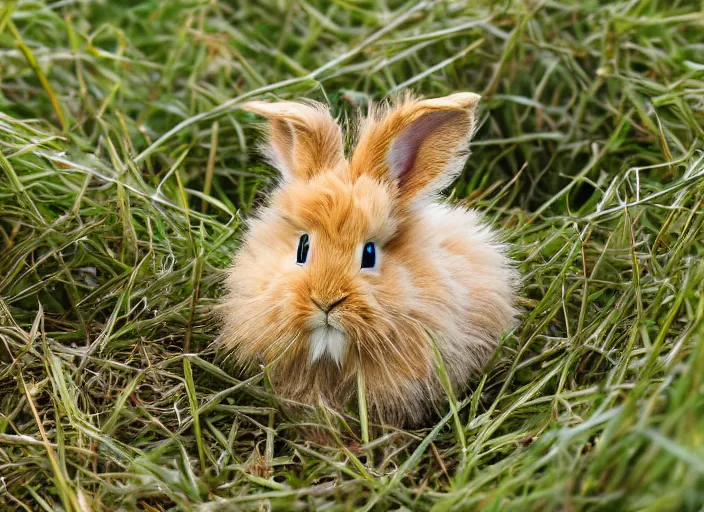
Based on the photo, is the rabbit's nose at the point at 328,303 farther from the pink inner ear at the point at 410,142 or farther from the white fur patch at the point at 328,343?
the pink inner ear at the point at 410,142

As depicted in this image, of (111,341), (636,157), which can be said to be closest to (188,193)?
(111,341)

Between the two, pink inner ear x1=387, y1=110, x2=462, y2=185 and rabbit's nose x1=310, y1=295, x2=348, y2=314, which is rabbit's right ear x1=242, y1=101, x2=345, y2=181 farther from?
rabbit's nose x1=310, y1=295, x2=348, y2=314

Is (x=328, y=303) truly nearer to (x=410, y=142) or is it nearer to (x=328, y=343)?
(x=328, y=343)

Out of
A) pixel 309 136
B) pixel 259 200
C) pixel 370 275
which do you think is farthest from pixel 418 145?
pixel 259 200

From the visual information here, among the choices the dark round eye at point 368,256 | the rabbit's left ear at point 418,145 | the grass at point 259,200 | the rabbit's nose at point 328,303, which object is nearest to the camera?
the grass at point 259,200

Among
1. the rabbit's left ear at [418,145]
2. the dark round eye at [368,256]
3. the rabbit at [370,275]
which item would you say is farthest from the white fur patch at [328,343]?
the rabbit's left ear at [418,145]

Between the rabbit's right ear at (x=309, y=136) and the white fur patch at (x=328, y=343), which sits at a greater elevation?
the rabbit's right ear at (x=309, y=136)
